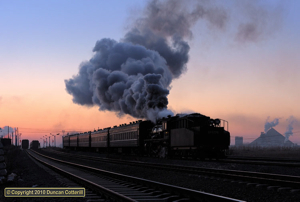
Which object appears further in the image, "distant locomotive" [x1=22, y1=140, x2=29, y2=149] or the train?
"distant locomotive" [x1=22, y1=140, x2=29, y2=149]

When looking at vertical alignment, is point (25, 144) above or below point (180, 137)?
below

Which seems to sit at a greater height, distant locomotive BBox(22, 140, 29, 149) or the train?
the train

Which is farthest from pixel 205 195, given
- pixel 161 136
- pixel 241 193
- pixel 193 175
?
pixel 161 136

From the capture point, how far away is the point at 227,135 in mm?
22422

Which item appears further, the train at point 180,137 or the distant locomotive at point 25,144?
the distant locomotive at point 25,144

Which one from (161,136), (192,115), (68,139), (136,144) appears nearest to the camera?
(192,115)

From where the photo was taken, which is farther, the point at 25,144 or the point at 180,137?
the point at 25,144

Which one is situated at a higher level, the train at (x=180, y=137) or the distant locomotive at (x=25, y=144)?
the train at (x=180, y=137)

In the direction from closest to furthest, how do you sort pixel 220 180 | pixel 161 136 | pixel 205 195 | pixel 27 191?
1. pixel 205 195
2. pixel 27 191
3. pixel 220 180
4. pixel 161 136

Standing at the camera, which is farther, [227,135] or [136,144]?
[136,144]

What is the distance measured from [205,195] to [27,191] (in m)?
5.87

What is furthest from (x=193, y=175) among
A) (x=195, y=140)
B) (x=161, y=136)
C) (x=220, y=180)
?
(x=161, y=136)

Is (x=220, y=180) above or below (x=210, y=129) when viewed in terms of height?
below

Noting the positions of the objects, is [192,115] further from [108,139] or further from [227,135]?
[108,139]
